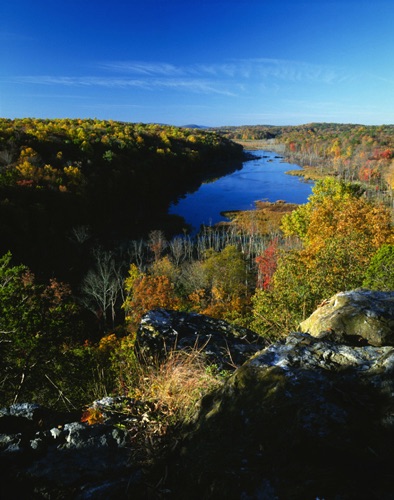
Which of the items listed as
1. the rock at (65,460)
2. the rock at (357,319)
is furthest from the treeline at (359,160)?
the rock at (65,460)

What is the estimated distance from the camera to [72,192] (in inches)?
2259

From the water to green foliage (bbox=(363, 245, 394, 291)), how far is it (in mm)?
56869

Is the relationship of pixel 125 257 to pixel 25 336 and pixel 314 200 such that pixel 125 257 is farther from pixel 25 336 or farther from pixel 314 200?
pixel 25 336

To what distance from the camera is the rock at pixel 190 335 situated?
27.7 ft

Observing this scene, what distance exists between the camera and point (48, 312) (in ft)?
39.4

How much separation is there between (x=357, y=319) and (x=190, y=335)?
4.53 m

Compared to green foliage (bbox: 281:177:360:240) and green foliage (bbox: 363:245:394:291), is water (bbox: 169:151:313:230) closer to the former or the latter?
green foliage (bbox: 281:177:360:240)

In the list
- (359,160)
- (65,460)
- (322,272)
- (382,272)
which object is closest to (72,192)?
(322,272)

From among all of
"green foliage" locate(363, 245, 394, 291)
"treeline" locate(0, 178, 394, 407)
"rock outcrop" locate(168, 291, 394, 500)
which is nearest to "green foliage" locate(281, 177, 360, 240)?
"treeline" locate(0, 178, 394, 407)

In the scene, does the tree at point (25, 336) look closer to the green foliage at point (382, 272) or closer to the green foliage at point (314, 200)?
the green foliage at point (382, 272)

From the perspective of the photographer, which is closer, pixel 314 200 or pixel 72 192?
pixel 314 200

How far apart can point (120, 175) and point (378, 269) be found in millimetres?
67351

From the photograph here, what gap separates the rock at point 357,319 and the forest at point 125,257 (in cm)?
109

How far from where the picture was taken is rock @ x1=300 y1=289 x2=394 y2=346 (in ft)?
18.9
